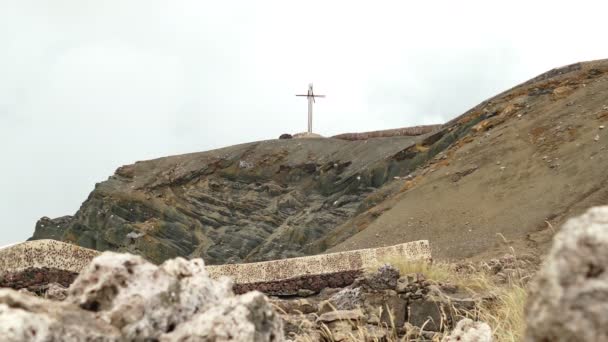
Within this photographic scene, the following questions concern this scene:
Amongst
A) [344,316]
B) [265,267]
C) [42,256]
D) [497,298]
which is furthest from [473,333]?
[265,267]

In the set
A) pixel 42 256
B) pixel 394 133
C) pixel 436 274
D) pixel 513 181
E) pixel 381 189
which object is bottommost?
pixel 436 274

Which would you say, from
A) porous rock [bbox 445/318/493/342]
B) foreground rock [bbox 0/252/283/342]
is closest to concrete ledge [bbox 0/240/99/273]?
porous rock [bbox 445/318/493/342]

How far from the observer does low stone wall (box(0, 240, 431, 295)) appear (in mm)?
6707

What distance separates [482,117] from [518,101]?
7.17 feet

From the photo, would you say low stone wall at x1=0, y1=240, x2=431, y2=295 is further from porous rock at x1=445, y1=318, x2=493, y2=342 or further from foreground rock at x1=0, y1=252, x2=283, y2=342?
foreground rock at x1=0, y1=252, x2=283, y2=342

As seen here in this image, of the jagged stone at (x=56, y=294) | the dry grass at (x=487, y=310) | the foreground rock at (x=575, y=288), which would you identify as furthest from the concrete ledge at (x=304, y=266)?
the foreground rock at (x=575, y=288)

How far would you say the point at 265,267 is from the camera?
8430 millimetres

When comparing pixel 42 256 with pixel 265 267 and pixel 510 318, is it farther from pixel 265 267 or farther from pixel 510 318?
pixel 510 318

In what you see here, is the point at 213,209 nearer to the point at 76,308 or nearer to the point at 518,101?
the point at 518,101

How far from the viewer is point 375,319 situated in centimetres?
583

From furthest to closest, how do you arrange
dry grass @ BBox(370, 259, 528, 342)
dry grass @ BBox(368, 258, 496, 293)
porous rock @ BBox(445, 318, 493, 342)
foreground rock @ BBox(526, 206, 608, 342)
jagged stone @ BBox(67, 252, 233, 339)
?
dry grass @ BBox(368, 258, 496, 293), dry grass @ BBox(370, 259, 528, 342), porous rock @ BBox(445, 318, 493, 342), jagged stone @ BBox(67, 252, 233, 339), foreground rock @ BBox(526, 206, 608, 342)

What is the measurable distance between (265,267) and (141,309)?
681 cm

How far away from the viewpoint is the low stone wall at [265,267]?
22.0 ft

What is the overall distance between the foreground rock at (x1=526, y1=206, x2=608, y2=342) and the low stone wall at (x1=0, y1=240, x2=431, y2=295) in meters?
6.22
